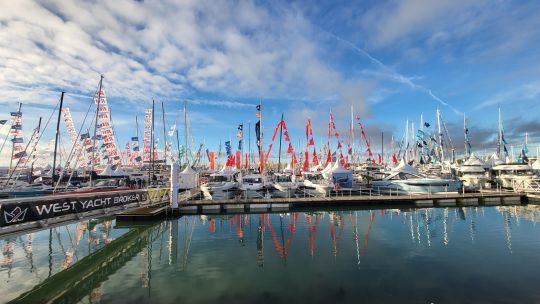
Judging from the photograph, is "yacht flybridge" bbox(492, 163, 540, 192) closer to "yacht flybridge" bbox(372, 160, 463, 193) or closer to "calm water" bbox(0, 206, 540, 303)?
"yacht flybridge" bbox(372, 160, 463, 193)

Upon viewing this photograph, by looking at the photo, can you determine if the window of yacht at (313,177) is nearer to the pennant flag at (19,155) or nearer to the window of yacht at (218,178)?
the window of yacht at (218,178)

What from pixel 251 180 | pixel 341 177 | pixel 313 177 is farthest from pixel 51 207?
pixel 313 177

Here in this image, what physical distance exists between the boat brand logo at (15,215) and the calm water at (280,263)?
3.00 m

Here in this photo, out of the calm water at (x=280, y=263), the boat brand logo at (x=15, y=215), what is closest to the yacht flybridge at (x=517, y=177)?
the calm water at (x=280, y=263)

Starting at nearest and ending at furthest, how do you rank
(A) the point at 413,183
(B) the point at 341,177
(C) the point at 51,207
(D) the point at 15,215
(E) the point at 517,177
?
(D) the point at 15,215 < (C) the point at 51,207 < (E) the point at 517,177 < (A) the point at 413,183 < (B) the point at 341,177

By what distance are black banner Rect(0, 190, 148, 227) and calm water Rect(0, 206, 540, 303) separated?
2992mm

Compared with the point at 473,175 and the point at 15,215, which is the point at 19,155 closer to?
the point at 15,215

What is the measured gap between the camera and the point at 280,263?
16547 millimetres

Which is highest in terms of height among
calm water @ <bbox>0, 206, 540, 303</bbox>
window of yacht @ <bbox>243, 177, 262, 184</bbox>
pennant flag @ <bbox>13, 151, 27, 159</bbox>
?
pennant flag @ <bbox>13, 151, 27, 159</bbox>

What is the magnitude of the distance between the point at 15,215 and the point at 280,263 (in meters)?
12.7

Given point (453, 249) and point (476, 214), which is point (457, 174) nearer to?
point (476, 214)

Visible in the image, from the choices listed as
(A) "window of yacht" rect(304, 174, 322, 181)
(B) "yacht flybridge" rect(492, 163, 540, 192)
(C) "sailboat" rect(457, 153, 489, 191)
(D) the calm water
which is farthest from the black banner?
(C) "sailboat" rect(457, 153, 489, 191)

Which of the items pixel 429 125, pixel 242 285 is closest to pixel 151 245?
pixel 242 285

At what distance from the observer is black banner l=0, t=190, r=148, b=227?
12.7 meters
